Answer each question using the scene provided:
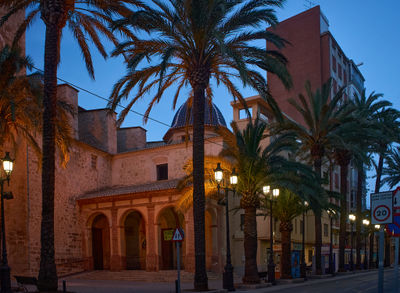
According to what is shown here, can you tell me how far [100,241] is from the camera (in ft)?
115

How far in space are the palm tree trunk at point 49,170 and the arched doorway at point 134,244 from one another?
76.4 feet

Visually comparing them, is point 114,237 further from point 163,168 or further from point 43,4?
point 43,4

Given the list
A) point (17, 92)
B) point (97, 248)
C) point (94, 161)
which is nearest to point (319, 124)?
point (17, 92)

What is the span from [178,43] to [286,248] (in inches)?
583

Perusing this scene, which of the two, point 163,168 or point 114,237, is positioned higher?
point 163,168

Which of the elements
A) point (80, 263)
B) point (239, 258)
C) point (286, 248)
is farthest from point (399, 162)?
point (80, 263)

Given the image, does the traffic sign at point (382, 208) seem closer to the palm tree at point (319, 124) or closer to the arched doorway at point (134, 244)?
the palm tree at point (319, 124)

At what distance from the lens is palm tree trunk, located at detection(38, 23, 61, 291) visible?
41.0 ft

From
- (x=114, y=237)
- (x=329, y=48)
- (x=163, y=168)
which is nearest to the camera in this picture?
(x=114, y=237)

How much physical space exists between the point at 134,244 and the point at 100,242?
292cm

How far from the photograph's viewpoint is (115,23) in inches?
602

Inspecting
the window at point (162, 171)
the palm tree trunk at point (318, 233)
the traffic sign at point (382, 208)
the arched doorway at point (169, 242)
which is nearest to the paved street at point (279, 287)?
the palm tree trunk at point (318, 233)

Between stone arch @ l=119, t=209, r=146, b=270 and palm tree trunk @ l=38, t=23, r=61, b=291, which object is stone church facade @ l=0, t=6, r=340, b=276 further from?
palm tree trunk @ l=38, t=23, r=61, b=291

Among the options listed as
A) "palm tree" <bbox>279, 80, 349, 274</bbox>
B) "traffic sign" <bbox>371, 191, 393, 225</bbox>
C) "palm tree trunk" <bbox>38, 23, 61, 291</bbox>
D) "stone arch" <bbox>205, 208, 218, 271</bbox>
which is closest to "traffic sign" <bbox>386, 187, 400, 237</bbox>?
"traffic sign" <bbox>371, 191, 393, 225</bbox>
